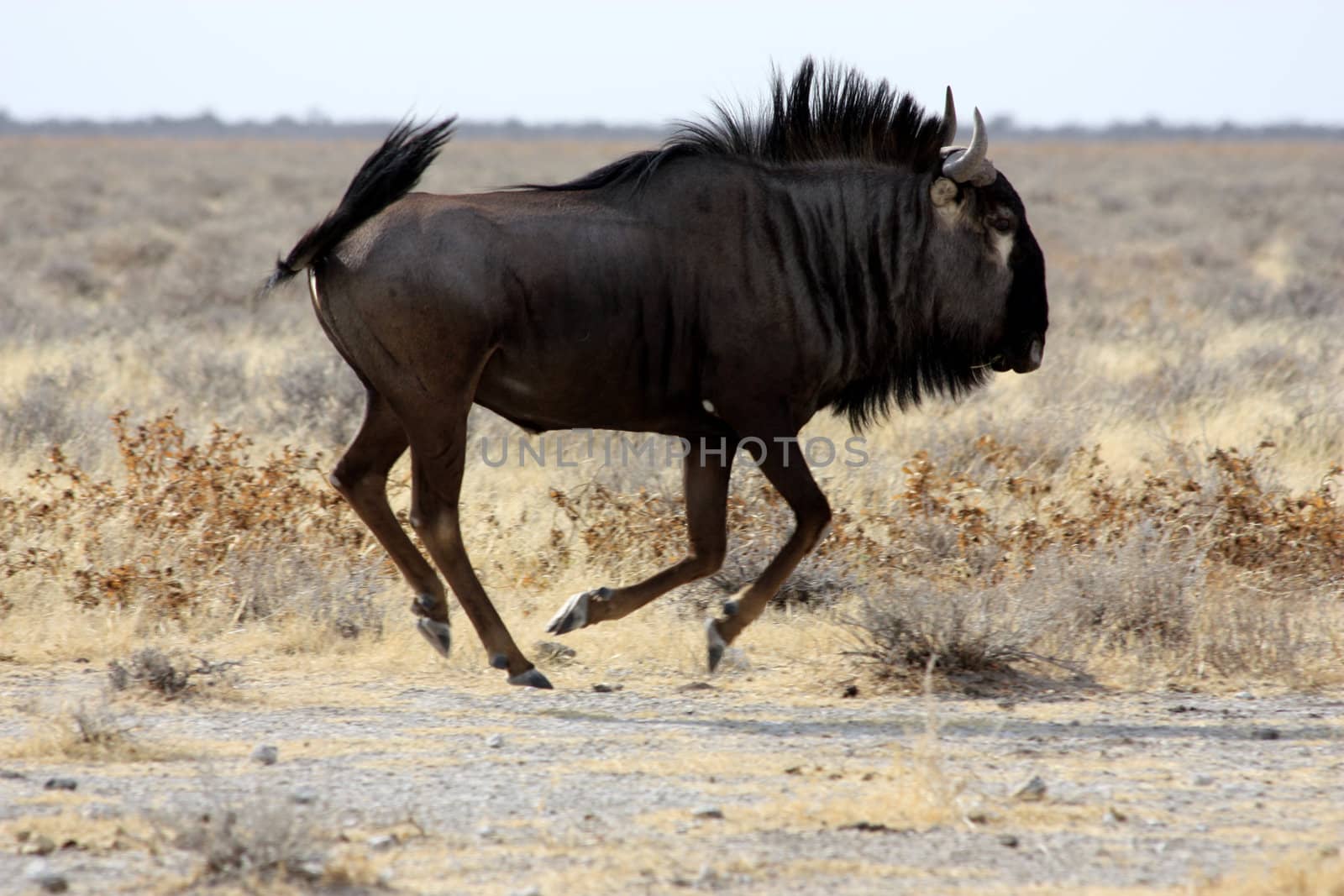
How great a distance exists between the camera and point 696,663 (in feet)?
21.7

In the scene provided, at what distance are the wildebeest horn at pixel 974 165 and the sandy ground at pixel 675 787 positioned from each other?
212cm

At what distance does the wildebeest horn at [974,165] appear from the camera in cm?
622

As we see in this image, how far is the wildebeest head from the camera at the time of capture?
6.49 m

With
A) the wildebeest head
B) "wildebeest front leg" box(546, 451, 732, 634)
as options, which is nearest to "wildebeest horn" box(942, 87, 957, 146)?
the wildebeest head

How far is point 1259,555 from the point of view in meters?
7.62

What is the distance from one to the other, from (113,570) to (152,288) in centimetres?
1309

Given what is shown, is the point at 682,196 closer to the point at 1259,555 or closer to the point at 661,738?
the point at 661,738

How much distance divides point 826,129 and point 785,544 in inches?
70.5

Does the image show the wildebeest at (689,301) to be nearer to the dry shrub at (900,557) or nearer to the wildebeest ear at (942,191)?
the wildebeest ear at (942,191)

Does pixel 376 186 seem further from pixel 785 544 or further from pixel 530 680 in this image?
pixel 785 544

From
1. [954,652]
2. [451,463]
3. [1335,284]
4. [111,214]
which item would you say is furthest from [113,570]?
[111,214]

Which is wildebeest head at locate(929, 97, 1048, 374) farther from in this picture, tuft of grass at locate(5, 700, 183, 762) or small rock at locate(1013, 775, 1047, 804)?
tuft of grass at locate(5, 700, 183, 762)

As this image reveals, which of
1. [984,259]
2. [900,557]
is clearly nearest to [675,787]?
[984,259]

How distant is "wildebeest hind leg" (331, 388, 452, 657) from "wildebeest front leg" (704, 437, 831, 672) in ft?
3.76
